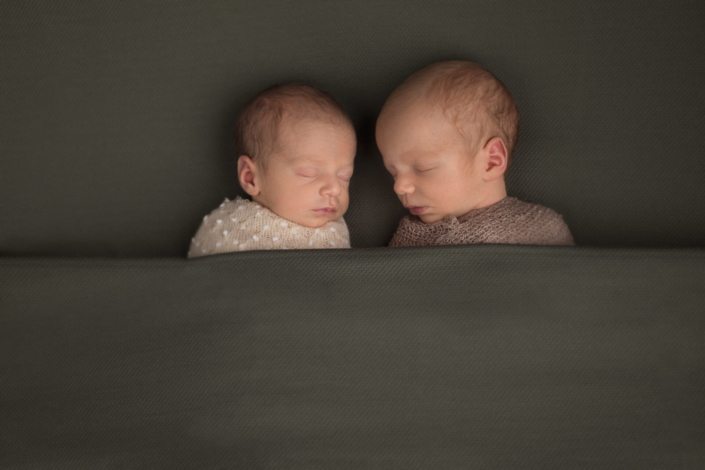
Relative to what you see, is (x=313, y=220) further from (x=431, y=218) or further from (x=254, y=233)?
(x=431, y=218)

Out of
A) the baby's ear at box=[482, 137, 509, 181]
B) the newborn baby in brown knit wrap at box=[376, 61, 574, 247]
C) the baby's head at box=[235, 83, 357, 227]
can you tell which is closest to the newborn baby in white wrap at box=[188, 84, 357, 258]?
the baby's head at box=[235, 83, 357, 227]

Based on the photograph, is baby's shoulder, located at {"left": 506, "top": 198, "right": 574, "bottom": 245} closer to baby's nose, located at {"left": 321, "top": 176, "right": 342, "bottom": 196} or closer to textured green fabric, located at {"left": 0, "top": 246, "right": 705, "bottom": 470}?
textured green fabric, located at {"left": 0, "top": 246, "right": 705, "bottom": 470}

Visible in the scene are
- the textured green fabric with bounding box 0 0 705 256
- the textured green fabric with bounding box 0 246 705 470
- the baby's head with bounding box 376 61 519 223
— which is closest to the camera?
the textured green fabric with bounding box 0 246 705 470

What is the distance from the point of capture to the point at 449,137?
1061mm

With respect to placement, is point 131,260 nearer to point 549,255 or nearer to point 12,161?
point 12,161

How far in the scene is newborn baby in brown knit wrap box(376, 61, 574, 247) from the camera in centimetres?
106

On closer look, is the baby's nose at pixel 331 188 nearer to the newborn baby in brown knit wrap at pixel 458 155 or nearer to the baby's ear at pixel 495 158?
the newborn baby in brown knit wrap at pixel 458 155

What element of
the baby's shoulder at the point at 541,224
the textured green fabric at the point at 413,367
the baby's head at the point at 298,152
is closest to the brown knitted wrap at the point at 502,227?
the baby's shoulder at the point at 541,224

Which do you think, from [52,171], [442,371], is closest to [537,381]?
[442,371]

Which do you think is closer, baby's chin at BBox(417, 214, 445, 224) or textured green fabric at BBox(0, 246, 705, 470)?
textured green fabric at BBox(0, 246, 705, 470)

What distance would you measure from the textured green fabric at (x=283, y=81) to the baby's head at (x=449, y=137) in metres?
0.16

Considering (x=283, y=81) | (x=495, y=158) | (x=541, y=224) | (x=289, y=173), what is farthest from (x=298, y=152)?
(x=541, y=224)

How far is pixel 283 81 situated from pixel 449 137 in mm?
483

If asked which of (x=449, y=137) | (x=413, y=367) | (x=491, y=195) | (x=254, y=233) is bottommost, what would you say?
(x=413, y=367)
